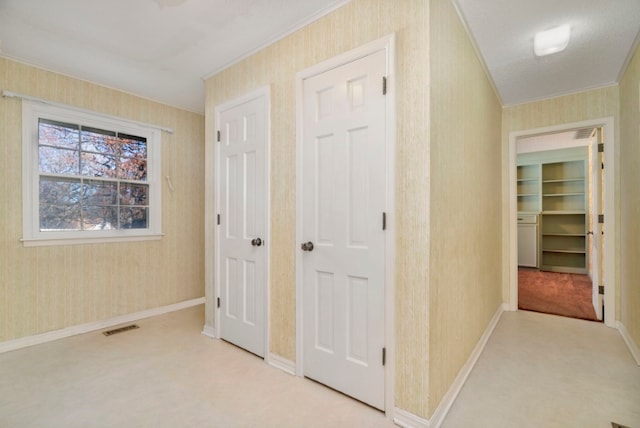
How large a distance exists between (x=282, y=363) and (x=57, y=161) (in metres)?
2.86

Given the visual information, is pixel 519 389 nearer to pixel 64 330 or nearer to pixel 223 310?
pixel 223 310

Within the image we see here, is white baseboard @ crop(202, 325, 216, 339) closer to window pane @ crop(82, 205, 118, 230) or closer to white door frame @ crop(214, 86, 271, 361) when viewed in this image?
white door frame @ crop(214, 86, 271, 361)

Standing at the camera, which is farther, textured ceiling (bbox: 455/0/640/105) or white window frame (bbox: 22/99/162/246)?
white window frame (bbox: 22/99/162/246)

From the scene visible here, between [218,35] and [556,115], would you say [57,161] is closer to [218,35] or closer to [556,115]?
[218,35]

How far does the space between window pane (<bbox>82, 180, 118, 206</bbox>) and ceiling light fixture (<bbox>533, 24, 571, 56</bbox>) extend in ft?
13.7

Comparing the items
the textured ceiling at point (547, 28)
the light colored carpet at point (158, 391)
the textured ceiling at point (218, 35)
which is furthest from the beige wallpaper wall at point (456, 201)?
the light colored carpet at point (158, 391)

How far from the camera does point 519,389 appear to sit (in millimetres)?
2004

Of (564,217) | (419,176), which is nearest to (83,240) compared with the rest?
(419,176)

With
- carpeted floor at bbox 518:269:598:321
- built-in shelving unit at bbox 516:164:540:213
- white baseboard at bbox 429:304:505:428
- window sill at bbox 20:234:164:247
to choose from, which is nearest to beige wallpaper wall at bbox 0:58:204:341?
window sill at bbox 20:234:164:247

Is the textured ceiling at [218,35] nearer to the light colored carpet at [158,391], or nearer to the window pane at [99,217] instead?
the window pane at [99,217]

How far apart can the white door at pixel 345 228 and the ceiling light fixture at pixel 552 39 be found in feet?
4.84

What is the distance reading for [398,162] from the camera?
1.67 meters

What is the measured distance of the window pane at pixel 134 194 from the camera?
132 inches

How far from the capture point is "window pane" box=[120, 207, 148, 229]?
3.36 metres
